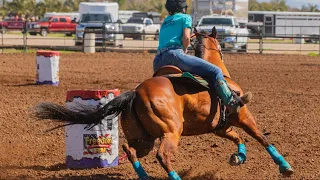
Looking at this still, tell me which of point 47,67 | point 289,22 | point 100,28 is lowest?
point 289,22

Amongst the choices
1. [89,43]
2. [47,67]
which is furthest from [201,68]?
[89,43]

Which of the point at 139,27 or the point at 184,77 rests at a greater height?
the point at 184,77

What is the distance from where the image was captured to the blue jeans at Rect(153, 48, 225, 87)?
277 inches

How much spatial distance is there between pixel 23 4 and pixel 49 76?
57.9 meters

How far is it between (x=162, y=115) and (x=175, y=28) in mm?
1047

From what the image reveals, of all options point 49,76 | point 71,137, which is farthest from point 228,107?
point 49,76

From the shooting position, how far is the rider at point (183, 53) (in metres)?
6.98

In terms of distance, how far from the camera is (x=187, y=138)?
31.7 feet

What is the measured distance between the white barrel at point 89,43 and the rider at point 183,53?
19743 millimetres

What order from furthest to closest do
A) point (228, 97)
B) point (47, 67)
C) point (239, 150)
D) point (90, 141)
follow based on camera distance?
point (47, 67)
point (239, 150)
point (90, 141)
point (228, 97)

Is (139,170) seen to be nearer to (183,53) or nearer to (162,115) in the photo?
(162,115)

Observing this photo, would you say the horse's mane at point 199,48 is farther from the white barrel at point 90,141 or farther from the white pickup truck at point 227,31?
the white pickup truck at point 227,31

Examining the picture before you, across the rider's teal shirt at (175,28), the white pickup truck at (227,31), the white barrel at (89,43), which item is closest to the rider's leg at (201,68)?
the rider's teal shirt at (175,28)

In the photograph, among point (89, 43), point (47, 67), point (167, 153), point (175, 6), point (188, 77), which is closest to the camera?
point (167, 153)
